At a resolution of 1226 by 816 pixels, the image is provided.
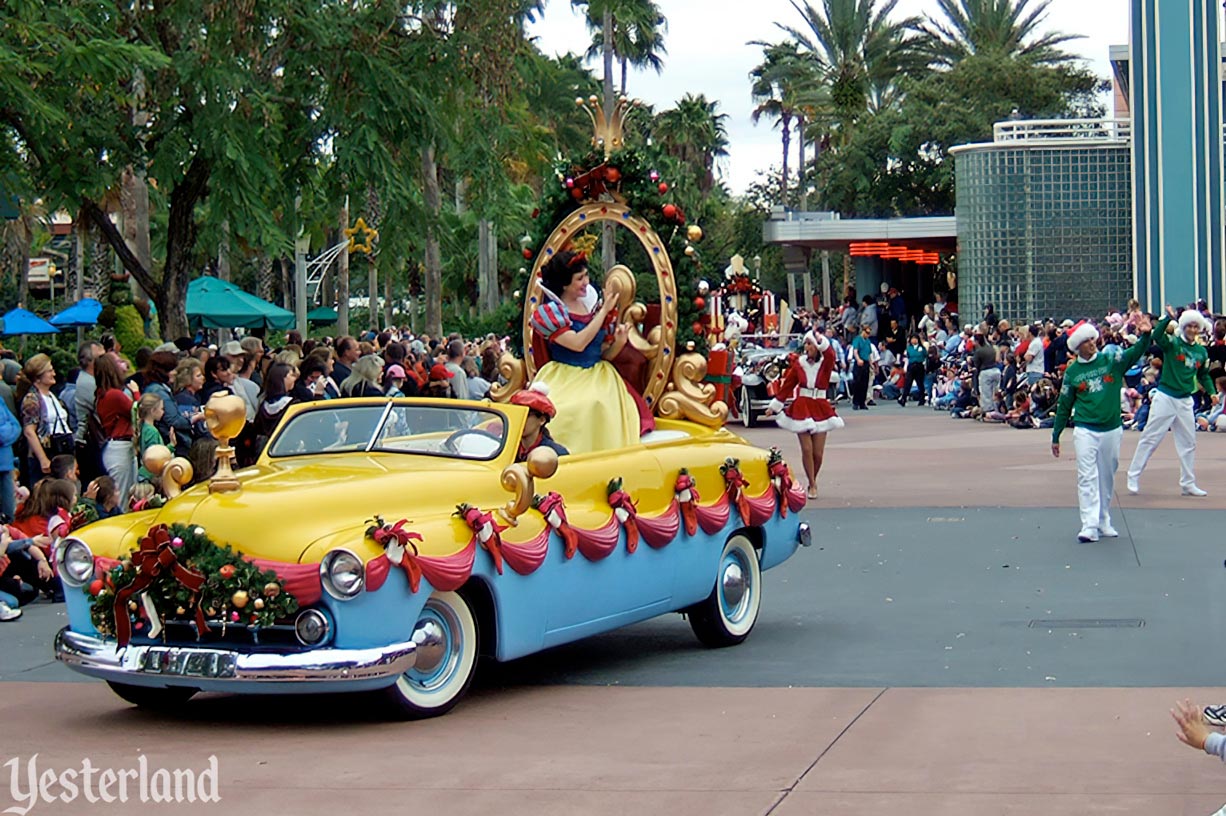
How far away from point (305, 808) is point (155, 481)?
7383 millimetres

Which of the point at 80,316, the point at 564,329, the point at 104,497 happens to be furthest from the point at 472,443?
the point at 80,316

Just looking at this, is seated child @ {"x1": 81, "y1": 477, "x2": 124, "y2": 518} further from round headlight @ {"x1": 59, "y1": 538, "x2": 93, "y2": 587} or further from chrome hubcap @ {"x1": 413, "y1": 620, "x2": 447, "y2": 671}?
chrome hubcap @ {"x1": 413, "y1": 620, "x2": 447, "y2": 671}

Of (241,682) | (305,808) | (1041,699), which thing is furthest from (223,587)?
(1041,699)

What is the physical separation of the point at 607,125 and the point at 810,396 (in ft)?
20.3

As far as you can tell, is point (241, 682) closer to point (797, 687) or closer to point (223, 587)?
point (223, 587)

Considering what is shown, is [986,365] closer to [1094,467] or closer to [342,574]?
[1094,467]

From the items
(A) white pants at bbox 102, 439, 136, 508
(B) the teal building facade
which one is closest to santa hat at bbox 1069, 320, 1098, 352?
(A) white pants at bbox 102, 439, 136, 508

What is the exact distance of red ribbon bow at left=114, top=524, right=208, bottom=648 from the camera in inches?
292

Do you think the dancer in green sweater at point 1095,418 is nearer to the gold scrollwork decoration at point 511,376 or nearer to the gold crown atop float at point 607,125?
the gold crown atop float at point 607,125

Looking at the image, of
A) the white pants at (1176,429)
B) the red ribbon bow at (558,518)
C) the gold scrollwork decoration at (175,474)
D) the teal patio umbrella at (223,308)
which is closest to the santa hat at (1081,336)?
the white pants at (1176,429)

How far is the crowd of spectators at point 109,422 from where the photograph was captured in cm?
1204

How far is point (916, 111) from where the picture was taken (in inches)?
2253

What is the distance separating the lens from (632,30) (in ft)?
180

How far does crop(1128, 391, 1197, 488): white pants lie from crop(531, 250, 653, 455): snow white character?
778cm
